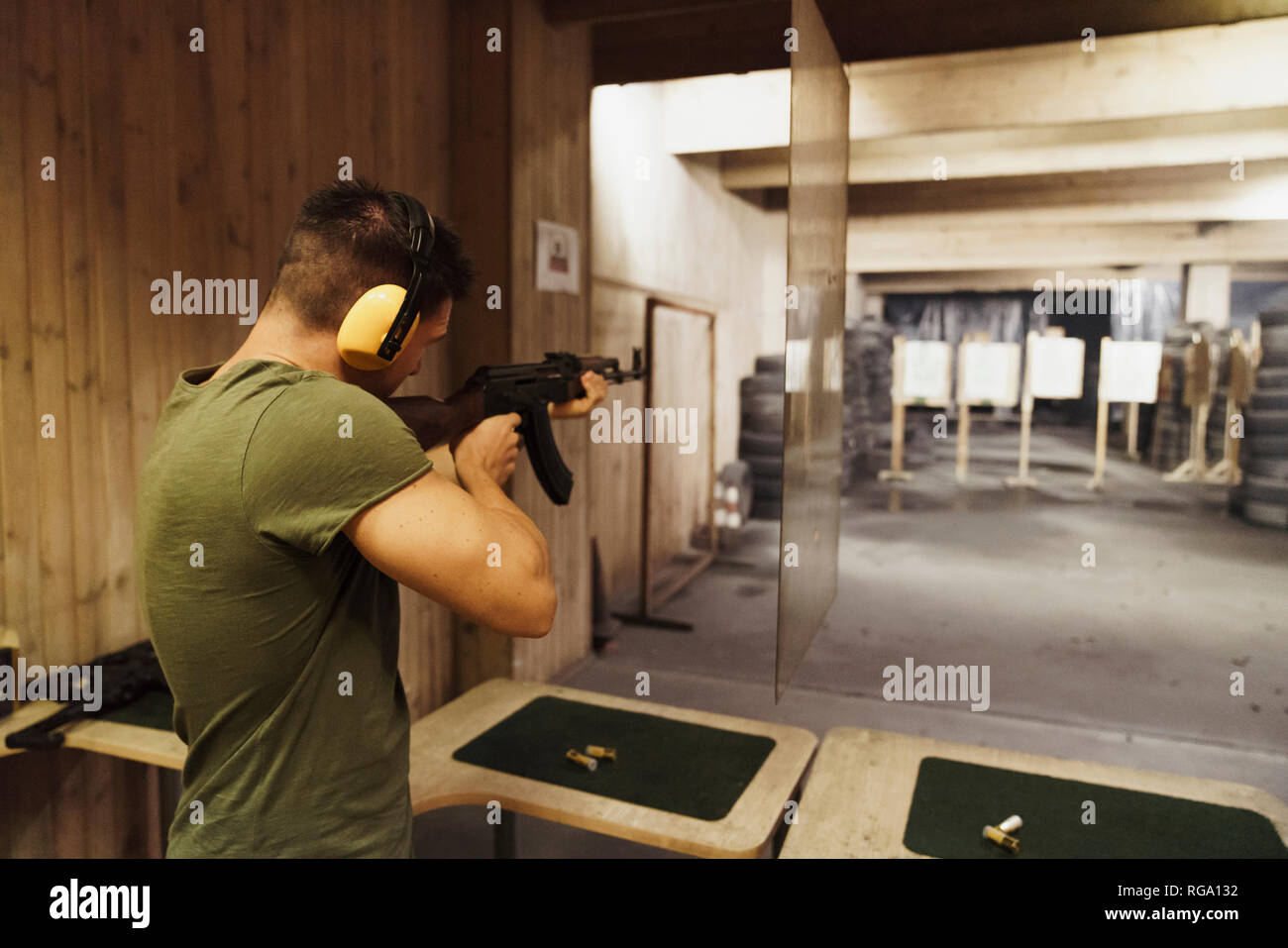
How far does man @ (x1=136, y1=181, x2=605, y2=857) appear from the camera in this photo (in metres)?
0.95

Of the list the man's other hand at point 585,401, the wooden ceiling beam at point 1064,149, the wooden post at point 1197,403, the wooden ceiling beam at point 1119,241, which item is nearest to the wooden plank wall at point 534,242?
the man's other hand at point 585,401

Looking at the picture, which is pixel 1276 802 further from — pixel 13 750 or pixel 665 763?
pixel 13 750

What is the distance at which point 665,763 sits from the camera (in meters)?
1.80

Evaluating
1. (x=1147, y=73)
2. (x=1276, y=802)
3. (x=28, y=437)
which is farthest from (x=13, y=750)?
(x=1147, y=73)

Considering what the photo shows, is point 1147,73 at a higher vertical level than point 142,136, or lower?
higher

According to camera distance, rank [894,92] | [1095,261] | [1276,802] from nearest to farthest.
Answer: [1276,802] < [894,92] < [1095,261]

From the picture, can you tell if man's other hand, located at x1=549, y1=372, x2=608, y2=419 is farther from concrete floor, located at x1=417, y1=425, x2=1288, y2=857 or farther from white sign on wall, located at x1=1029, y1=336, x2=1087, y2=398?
white sign on wall, located at x1=1029, y1=336, x2=1087, y2=398

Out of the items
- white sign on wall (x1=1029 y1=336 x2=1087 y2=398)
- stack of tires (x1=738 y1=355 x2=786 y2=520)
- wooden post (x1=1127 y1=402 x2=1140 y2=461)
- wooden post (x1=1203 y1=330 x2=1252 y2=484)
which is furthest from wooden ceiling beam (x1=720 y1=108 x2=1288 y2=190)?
wooden post (x1=1127 y1=402 x2=1140 y2=461)

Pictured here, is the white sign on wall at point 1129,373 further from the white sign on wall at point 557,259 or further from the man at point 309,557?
the man at point 309,557

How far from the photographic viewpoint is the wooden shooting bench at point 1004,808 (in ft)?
4.81

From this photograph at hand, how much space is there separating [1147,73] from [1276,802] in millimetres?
4153

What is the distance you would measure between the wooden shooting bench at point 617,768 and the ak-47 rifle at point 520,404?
525 millimetres

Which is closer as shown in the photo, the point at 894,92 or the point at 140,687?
the point at 140,687

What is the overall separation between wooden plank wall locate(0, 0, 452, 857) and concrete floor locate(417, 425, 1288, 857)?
1.08 meters
